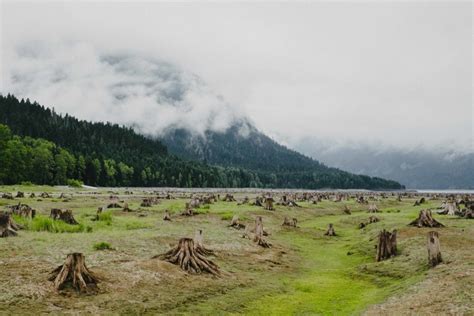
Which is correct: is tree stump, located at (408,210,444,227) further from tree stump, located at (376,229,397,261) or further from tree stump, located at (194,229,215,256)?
tree stump, located at (194,229,215,256)

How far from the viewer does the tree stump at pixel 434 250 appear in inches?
1117

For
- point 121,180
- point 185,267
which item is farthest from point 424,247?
point 121,180

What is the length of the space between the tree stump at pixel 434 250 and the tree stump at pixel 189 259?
13.5 meters

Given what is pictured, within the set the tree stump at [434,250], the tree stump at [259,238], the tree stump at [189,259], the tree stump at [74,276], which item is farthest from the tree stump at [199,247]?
the tree stump at [434,250]

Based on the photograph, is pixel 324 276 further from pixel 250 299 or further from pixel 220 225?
pixel 220 225

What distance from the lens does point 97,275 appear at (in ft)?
76.4

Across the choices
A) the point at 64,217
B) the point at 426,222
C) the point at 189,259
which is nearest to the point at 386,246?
the point at 426,222

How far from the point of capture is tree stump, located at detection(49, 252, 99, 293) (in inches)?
837

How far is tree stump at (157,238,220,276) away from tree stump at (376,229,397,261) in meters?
13.9

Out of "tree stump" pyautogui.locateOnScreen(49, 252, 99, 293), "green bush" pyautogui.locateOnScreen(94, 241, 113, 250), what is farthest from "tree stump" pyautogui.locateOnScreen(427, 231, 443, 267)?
"green bush" pyautogui.locateOnScreen(94, 241, 113, 250)

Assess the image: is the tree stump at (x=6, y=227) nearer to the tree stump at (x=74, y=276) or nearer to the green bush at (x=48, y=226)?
the green bush at (x=48, y=226)

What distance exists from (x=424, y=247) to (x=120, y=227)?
2793 cm

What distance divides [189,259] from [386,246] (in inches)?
640

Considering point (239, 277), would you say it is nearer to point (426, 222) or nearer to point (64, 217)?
point (64, 217)
